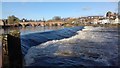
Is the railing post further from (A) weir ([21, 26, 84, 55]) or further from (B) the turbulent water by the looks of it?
(A) weir ([21, 26, 84, 55])

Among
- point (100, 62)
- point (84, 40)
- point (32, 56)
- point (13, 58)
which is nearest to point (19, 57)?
point (13, 58)

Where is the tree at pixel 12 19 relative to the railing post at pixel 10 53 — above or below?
above

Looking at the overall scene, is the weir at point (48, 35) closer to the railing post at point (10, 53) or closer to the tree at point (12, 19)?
the tree at point (12, 19)

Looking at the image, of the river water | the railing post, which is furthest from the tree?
the railing post

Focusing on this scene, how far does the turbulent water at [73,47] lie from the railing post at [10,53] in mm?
528

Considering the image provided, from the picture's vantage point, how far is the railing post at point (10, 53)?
5219mm

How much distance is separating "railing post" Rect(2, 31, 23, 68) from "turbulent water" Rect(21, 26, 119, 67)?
0.53 m

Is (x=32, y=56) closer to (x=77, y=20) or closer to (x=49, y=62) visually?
(x=49, y=62)

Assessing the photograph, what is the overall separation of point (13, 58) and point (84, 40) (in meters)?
3.52

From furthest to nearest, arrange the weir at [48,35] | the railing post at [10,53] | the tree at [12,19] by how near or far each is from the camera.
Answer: the weir at [48,35] → the tree at [12,19] → the railing post at [10,53]

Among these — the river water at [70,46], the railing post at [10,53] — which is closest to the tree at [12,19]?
the river water at [70,46]

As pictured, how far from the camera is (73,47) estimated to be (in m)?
7.32

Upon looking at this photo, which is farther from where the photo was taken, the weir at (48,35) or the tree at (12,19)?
the weir at (48,35)

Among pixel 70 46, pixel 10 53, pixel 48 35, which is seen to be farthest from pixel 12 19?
pixel 48 35
